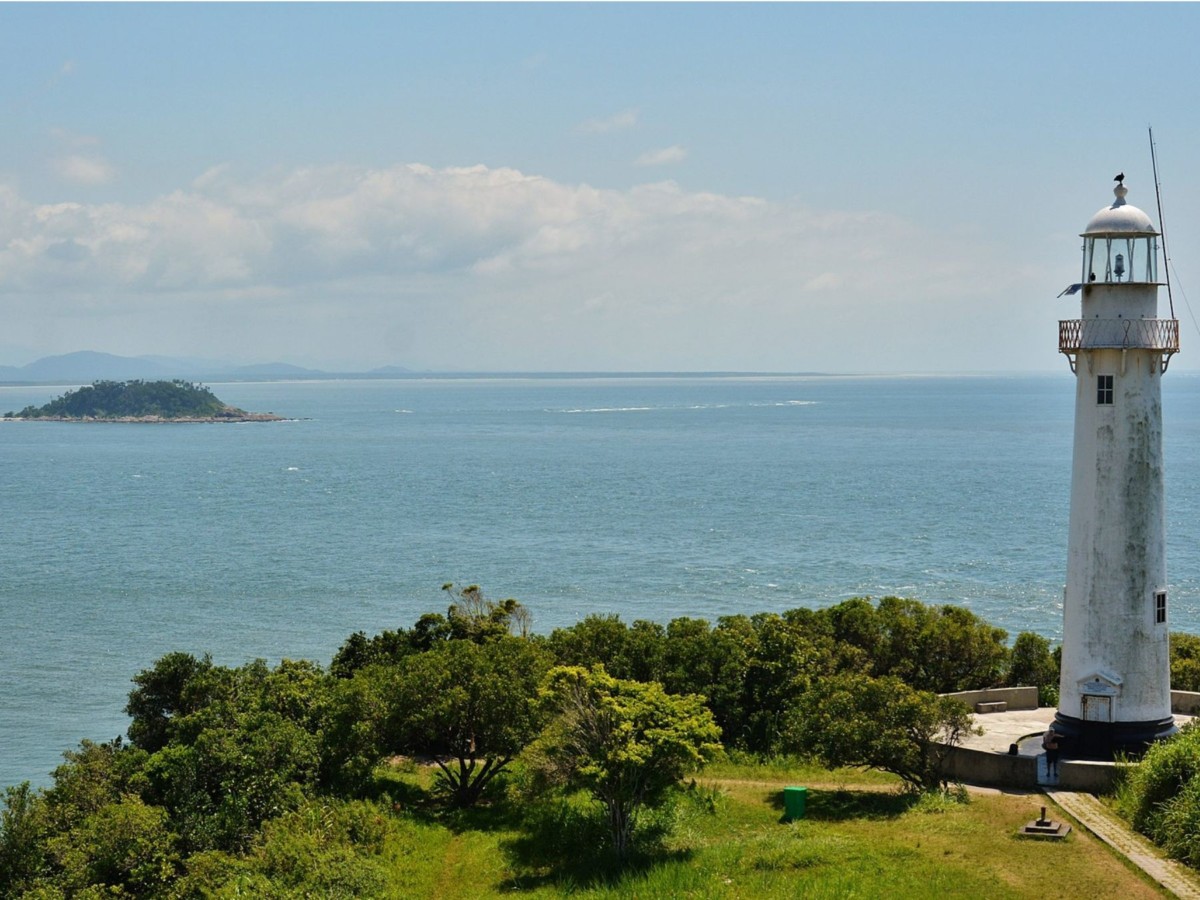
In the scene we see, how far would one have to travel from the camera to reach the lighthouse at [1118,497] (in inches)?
967

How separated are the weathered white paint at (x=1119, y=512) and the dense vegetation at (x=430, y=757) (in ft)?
10.4

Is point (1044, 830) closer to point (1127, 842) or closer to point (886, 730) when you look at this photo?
point (1127, 842)

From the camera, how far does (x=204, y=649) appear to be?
2004 inches

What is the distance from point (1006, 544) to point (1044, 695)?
43.1 metres

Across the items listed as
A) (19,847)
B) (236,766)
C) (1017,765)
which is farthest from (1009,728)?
(19,847)

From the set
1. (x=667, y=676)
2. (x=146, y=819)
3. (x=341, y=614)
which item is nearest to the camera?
(x=146, y=819)

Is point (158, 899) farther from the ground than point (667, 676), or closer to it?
closer to it

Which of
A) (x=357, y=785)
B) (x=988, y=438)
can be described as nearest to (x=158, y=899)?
(x=357, y=785)

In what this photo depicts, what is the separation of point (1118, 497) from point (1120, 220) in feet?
18.7

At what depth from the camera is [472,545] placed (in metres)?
77.2

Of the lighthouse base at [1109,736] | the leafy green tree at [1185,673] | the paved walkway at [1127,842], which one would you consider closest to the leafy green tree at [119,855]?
the paved walkway at [1127,842]

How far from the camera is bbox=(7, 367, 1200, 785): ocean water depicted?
53188 mm

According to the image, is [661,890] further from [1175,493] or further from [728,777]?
[1175,493]

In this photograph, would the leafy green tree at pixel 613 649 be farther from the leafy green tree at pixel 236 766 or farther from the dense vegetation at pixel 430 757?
the leafy green tree at pixel 236 766
